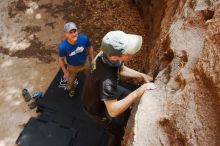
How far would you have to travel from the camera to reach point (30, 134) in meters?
5.48

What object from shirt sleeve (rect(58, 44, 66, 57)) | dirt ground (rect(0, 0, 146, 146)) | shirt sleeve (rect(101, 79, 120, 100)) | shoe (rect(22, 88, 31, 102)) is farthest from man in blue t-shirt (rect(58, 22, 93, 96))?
shirt sleeve (rect(101, 79, 120, 100))

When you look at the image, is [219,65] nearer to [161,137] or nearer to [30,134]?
[161,137]

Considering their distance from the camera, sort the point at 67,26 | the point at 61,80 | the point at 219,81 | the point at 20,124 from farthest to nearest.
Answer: the point at 61,80 < the point at 20,124 < the point at 67,26 < the point at 219,81

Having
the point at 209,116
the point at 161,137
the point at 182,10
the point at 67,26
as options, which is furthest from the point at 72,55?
the point at 209,116

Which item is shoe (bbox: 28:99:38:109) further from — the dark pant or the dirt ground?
the dark pant

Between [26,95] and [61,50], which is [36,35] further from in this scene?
[61,50]

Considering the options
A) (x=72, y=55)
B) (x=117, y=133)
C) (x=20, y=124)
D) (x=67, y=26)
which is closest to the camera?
(x=117, y=133)

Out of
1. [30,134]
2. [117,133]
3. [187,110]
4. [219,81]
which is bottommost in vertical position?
[30,134]

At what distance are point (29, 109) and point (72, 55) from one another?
1394 mm

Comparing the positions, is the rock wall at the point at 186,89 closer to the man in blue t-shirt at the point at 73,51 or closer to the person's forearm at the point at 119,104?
the person's forearm at the point at 119,104

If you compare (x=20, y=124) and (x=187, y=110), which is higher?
(x=187, y=110)

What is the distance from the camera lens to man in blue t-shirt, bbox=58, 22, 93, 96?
496 centimetres

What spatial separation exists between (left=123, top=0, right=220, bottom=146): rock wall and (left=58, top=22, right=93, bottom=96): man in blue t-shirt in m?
1.51

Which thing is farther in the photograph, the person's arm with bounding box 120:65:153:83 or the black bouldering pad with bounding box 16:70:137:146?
the black bouldering pad with bounding box 16:70:137:146
